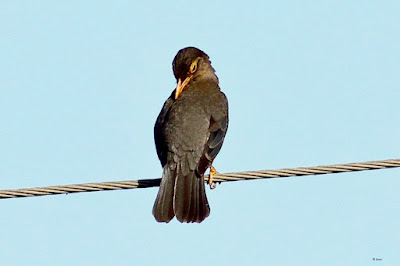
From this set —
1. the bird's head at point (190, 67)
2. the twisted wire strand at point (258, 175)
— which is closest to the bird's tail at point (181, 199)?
the twisted wire strand at point (258, 175)

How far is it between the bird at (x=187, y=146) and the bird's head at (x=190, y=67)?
263 millimetres

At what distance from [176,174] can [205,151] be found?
0.42 meters

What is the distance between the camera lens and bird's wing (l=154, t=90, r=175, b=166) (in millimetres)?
9297

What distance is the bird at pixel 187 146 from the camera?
888 cm

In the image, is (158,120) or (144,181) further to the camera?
(158,120)

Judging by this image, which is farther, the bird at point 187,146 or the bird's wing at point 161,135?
the bird's wing at point 161,135

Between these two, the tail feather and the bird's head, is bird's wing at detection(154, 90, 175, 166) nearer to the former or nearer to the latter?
the tail feather

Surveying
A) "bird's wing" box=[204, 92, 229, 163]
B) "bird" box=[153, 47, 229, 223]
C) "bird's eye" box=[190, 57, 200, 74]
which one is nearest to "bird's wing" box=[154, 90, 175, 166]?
"bird" box=[153, 47, 229, 223]

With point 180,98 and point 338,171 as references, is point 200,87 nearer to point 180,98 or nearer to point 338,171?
point 180,98

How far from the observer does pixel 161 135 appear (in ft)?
31.0

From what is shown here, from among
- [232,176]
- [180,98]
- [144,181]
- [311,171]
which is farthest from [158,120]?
[311,171]

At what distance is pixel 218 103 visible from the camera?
10.1m

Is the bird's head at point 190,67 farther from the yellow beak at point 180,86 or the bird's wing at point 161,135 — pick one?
the bird's wing at point 161,135

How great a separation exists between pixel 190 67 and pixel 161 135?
5.63 feet
